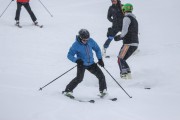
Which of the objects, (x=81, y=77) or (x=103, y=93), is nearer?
(x=81, y=77)

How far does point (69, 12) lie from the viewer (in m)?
17.2

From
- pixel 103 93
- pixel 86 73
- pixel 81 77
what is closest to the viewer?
pixel 81 77

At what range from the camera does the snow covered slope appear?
6273 mm

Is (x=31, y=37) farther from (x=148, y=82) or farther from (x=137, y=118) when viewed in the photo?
(x=137, y=118)

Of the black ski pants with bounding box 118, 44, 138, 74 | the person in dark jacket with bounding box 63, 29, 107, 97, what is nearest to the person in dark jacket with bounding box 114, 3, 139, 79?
the black ski pants with bounding box 118, 44, 138, 74

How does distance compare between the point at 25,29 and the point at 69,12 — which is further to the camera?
the point at 69,12

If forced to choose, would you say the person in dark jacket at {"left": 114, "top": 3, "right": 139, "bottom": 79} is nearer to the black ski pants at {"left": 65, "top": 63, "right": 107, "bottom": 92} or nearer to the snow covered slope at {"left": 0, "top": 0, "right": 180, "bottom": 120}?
the snow covered slope at {"left": 0, "top": 0, "right": 180, "bottom": 120}

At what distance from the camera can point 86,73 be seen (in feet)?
29.5

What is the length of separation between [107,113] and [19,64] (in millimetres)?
4113

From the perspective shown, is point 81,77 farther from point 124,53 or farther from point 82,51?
point 124,53

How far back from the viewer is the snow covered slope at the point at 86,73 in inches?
247

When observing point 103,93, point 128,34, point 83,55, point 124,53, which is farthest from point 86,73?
point 83,55

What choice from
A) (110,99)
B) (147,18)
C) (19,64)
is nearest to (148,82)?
(110,99)

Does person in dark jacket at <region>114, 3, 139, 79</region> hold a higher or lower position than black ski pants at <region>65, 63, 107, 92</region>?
higher
